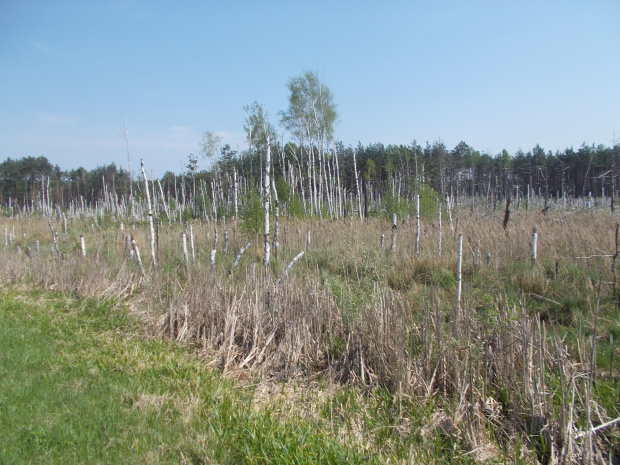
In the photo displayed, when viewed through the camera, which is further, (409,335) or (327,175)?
(327,175)

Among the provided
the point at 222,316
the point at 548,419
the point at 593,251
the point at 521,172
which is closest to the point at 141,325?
the point at 222,316

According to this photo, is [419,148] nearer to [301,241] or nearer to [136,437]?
[301,241]

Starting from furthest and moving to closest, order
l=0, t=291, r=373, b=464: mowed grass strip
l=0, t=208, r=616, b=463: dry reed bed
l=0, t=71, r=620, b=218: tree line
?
l=0, t=71, r=620, b=218: tree line, l=0, t=208, r=616, b=463: dry reed bed, l=0, t=291, r=373, b=464: mowed grass strip

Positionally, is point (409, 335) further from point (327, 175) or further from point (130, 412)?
point (327, 175)

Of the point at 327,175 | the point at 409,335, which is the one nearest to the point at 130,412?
the point at 409,335

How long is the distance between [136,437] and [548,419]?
3.23 meters

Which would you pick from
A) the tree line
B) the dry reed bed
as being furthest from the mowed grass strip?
the tree line

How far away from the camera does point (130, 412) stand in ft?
12.0

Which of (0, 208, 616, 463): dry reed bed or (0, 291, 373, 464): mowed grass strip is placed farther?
(0, 208, 616, 463): dry reed bed

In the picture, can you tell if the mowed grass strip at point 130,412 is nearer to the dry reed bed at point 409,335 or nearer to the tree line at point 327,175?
the dry reed bed at point 409,335

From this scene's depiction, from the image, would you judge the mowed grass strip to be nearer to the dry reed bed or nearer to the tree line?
Result: the dry reed bed

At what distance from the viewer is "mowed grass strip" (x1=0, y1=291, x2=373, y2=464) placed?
3.07 meters

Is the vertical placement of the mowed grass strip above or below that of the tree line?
below

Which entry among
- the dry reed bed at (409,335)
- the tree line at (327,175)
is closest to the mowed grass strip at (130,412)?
the dry reed bed at (409,335)
